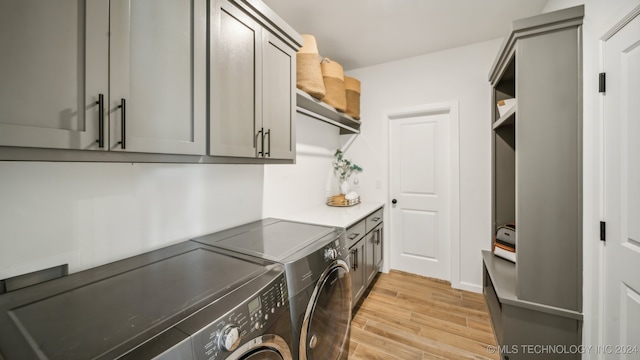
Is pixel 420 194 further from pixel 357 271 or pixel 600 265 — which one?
pixel 600 265

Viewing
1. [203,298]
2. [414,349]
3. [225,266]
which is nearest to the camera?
[203,298]

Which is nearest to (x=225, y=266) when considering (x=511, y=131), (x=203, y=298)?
(x=203, y=298)

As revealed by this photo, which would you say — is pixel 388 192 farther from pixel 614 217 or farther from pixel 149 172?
pixel 149 172

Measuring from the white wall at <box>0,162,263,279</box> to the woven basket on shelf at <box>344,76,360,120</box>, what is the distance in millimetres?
1807

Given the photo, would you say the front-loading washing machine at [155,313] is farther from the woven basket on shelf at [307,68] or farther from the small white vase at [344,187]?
the small white vase at [344,187]

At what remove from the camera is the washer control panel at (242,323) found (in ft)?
2.10

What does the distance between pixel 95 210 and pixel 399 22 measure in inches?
103

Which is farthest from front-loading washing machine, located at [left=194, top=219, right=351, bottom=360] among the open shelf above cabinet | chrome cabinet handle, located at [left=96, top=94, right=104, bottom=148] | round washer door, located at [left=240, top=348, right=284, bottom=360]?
the open shelf above cabinet

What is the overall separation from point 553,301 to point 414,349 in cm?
97

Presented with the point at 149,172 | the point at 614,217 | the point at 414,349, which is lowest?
the point at 414,349

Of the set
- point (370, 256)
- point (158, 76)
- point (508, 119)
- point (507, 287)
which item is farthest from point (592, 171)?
point (158, 76)

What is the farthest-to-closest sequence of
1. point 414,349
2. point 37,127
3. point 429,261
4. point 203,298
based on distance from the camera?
point 429,261 < point 414,349 < point 203,298 < point 37,127

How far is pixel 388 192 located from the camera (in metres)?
3.06

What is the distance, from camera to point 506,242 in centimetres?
221
